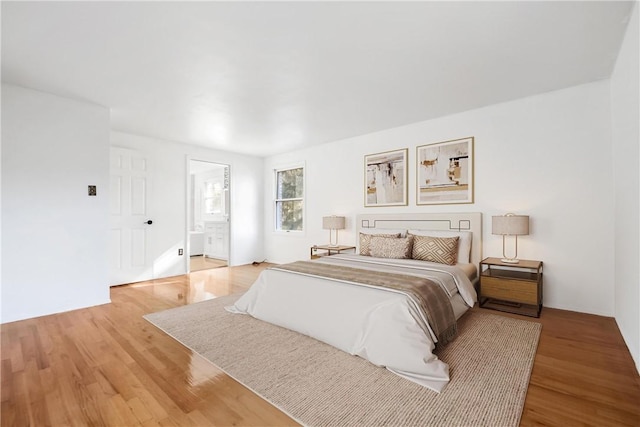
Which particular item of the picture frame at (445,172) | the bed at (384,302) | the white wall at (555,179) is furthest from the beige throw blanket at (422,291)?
the picture frame at (445,172)

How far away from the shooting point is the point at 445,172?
407cm

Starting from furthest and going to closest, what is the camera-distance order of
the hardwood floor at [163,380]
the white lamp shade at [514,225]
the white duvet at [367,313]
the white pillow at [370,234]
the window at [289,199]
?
the window at [289,199] → the white pillow at [370,234] → the white lamp shade at [514,225] → the white duvet at [367,313] → the hardwood floor at [163,380]

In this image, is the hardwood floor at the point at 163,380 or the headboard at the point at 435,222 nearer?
the hardwood floor at the point at 163,380

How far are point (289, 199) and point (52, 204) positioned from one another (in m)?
3.82

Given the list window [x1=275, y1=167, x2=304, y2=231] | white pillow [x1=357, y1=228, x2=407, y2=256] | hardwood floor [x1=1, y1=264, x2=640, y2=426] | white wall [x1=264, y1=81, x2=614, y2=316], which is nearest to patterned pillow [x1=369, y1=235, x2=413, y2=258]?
white pillow [x1=357, y1=228, x2=407, y2=256]

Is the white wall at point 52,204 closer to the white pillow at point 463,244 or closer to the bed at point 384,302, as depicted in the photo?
the bed at point 384,302

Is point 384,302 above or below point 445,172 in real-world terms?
below

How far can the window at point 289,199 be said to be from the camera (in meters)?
6.09

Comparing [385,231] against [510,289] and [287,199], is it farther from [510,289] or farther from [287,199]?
[287,199]

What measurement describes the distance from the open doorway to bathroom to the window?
1.10m

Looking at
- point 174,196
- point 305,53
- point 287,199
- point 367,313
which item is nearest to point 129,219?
point 174,196

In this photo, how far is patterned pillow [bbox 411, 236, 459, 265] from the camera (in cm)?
347

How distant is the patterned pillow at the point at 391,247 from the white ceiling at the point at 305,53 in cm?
171

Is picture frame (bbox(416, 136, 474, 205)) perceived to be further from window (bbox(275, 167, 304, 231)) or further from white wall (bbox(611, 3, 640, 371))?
window (bbox(275, 167, 304, 231))
